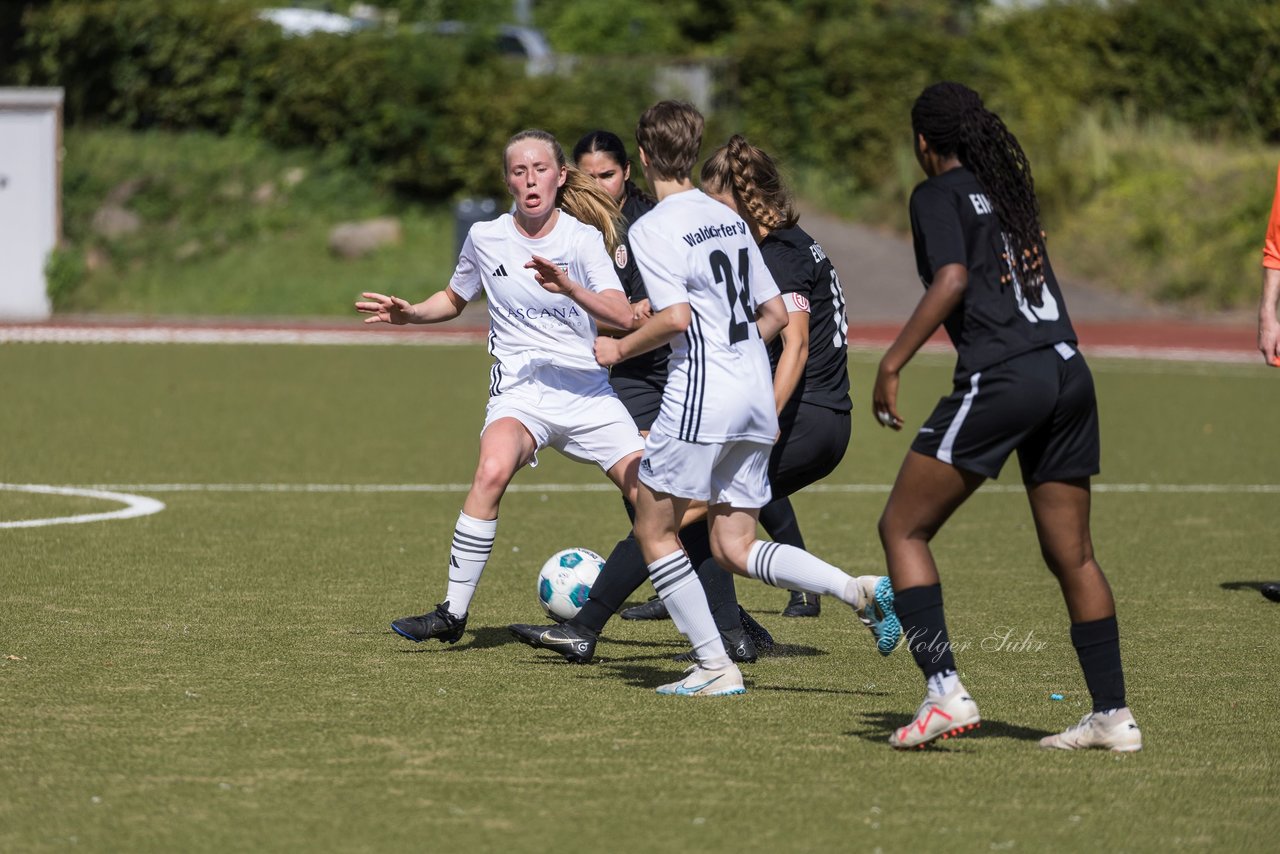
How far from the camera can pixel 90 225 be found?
30469mm

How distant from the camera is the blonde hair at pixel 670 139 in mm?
6047

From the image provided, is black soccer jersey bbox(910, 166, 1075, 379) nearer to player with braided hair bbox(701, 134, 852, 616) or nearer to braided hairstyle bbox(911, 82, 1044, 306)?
braided hairstyle bbox(911, 82, 1044, 306)

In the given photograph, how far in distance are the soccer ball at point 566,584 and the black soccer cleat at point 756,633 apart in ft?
2.05

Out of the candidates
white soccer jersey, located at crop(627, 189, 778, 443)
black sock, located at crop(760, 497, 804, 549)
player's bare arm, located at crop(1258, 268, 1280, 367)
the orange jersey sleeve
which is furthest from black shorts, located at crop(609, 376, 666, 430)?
the orange jersey sleeve

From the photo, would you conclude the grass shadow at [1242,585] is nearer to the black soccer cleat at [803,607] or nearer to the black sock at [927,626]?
the black soccer cleat at [803,607]

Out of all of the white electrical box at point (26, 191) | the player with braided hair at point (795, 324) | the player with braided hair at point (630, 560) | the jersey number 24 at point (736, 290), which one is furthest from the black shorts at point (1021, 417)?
the white electrical box at point (26, 191)

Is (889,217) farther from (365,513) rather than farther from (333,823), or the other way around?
(333,823)

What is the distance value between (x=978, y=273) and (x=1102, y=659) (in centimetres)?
122

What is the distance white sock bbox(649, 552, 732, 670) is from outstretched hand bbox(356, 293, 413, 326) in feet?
5.66

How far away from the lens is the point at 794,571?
19.9 ft

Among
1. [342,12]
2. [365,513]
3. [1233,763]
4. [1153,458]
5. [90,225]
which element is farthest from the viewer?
[342,12]

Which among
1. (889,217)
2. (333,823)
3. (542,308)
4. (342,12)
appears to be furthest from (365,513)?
(342,12)

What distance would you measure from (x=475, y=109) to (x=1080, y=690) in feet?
88.2

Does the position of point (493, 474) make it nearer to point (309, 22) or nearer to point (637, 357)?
point (637, 357)
